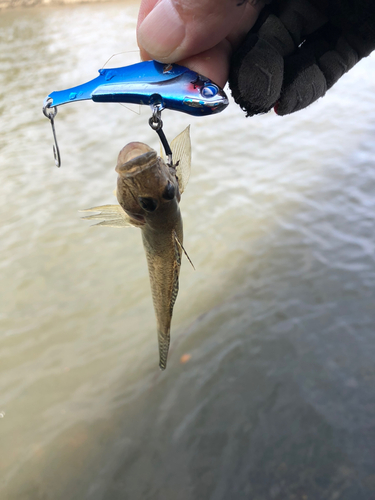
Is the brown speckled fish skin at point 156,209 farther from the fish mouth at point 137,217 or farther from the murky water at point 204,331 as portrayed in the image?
the murky water at point 204,331

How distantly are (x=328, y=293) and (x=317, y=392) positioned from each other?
1356 mm

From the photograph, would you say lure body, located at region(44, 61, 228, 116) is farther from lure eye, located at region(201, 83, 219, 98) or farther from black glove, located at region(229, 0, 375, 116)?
black glove, located at region(229, 0, 375, 116)

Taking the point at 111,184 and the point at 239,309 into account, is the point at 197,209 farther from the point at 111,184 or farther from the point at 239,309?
the point at 239,309

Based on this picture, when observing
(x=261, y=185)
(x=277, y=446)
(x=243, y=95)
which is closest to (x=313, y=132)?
(x=261, y=185)

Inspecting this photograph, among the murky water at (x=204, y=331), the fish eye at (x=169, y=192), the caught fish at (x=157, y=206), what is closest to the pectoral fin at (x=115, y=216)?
the caught fish at (x=157, y=206)

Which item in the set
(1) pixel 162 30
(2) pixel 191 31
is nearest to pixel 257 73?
(2) pixel 191 31

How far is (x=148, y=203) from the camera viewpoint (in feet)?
5.54

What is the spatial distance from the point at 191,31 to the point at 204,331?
11.6 feet

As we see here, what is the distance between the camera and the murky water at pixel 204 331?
3584 mm

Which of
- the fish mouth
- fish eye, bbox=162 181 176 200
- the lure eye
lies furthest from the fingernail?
the fish mouth

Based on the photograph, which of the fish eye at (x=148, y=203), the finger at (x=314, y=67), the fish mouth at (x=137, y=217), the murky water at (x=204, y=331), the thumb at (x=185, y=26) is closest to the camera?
the thumb at (x=185, y=26)

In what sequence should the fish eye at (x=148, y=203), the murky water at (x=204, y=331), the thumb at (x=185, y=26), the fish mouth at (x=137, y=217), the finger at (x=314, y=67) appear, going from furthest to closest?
the murky water at (x=204, y=331), the finger at (x=314, y=67), the fish mouth at (x=137, y=217), the fish eye at (x=148, y=203), the thumb at (x=185, y=26)

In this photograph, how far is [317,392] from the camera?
4.02 metres

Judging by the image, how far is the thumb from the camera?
61.4 inches
